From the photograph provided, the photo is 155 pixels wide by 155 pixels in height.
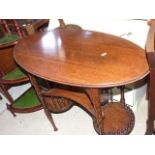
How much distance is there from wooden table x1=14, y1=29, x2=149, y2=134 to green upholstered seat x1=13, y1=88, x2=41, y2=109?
2.24ft

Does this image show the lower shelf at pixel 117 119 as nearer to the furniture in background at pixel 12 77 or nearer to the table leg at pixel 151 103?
the table leg at pixel 151 103

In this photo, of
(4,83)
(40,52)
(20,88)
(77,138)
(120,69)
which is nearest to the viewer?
(120,69)

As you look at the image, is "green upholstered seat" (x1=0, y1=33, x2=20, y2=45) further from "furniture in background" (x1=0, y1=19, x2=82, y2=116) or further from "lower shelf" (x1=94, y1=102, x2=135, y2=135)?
"lower shelf" (x1=94, y1=102, x2=135, y2=135)

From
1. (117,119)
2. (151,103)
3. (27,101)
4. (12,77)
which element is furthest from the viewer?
(27,101)

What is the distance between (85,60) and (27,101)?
41.4 inches

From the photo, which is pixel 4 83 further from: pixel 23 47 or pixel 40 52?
pixel 40 52

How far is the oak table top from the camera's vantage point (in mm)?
930

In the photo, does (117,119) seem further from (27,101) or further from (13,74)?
(13,74)

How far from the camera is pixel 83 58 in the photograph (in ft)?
3.53

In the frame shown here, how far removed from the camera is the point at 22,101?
191 centimetres

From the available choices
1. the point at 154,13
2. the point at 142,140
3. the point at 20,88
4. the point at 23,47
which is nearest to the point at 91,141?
the point at 142,140

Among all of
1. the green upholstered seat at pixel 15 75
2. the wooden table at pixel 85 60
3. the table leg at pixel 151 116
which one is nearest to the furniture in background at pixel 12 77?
the green upholstered seat at pixel 15 75

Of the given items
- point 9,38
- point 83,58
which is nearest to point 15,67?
point 9,38

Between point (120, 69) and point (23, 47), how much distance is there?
2.37 feet
